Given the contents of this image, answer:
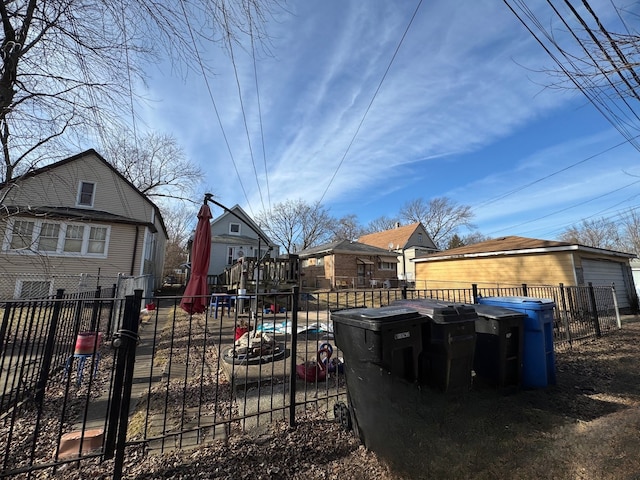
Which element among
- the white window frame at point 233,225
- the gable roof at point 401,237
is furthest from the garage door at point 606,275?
the white window frame at point 233,225

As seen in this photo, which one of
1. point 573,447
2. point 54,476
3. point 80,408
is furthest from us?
point 80,408

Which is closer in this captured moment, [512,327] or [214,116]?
[512,327]

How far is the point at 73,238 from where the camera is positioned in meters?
13.1

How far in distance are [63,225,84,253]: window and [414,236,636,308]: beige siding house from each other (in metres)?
18.2

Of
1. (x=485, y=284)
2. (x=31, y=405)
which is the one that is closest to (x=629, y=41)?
(x=31, y=405)

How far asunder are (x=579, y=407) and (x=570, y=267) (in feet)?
33.3

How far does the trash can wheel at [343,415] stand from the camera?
9.33ft

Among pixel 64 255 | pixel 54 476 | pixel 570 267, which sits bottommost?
pixel 54 476

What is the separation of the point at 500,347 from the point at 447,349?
4.43 feet

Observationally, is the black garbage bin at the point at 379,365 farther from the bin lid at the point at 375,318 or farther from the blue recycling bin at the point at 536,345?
the blue recycling bin at the point at 536,345

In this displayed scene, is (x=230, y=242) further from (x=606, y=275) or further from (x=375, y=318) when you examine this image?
(x=606, y=275)

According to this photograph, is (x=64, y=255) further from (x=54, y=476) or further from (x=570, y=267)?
(x=570, y=267)

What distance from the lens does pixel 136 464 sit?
2.37 metres

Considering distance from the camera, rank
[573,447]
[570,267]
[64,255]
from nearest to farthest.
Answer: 1. [573,447]
2. [570,267]
3. [64,255]
